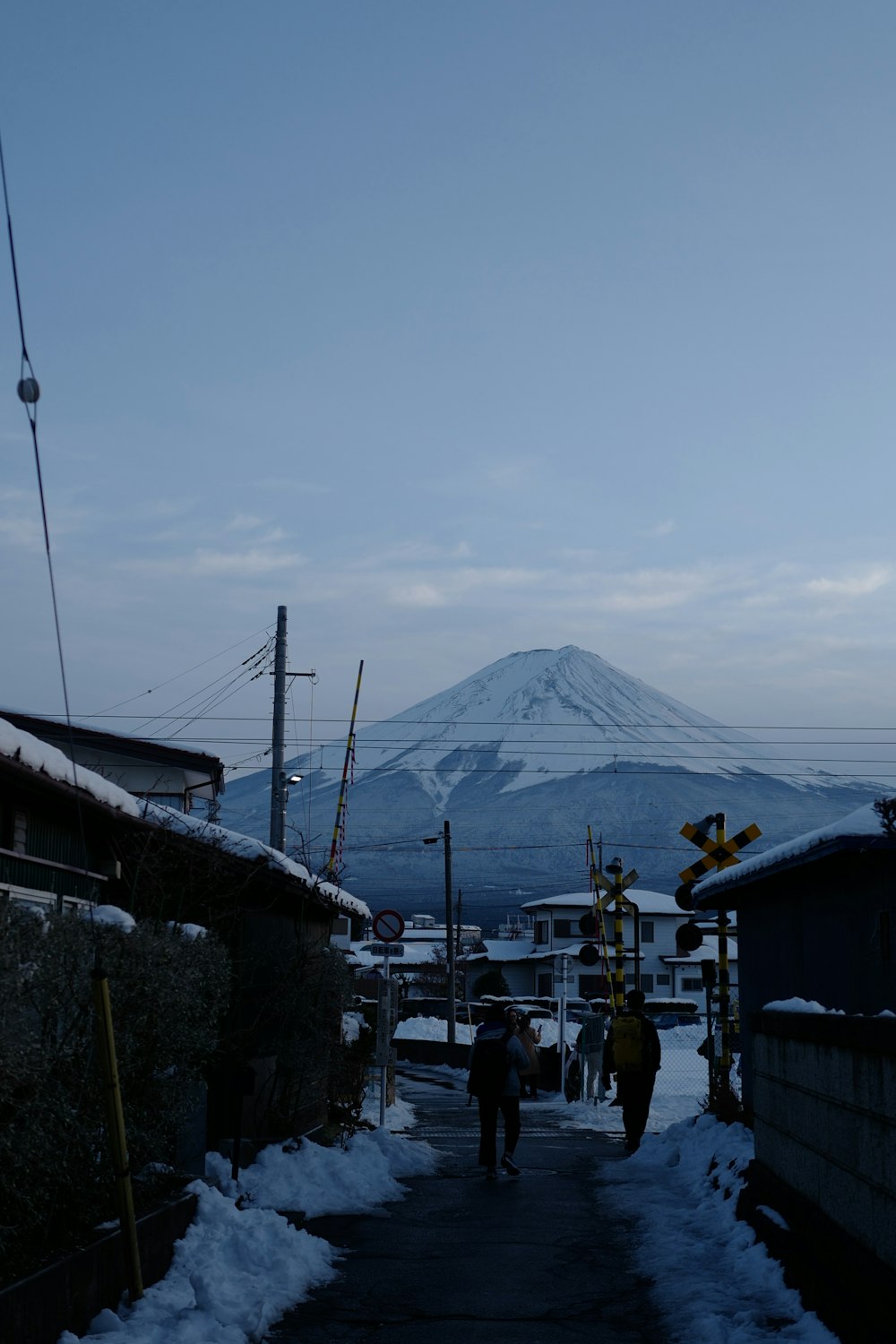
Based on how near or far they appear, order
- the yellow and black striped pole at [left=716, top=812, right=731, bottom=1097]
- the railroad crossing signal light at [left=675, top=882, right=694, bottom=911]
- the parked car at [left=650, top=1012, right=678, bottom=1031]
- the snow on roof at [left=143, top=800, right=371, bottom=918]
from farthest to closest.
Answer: the parked car at [left=650, top=1012, right=678, bottom=1031], the railroad crossing signal light at [left=675, top=882, right=694, bottom=911], the yellow and black striped pole at [left=716, top=812, right=731, bottom=1097], the snow on roof at [left=143, top=800, right=371, bottom=918]

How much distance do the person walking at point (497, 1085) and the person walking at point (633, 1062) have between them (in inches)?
87.2

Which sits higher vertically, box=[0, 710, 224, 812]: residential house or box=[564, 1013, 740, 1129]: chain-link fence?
box=[0, 710, 224, 812]: residential house

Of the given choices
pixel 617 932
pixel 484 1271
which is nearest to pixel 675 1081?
pixel 617 932

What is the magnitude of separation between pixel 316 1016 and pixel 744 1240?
6.82m

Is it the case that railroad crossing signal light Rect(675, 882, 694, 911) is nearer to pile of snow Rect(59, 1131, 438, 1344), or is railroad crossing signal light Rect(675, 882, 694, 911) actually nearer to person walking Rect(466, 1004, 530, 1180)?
person walking Rect(466, 1004, 530, 1180)

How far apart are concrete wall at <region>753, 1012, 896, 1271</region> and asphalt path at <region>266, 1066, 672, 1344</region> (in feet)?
3.84

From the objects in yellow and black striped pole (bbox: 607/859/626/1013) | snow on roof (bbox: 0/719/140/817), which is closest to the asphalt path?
snow on roof (bbox: 0/719/140/817)

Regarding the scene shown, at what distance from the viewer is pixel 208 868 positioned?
41.7 ft

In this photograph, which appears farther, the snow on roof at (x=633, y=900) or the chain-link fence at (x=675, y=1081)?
the snow on roof at (x=633, y=900)

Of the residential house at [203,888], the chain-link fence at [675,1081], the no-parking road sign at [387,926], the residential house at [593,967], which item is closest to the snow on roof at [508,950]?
the residential house at [593,967]

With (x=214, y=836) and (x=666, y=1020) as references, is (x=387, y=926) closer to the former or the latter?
(x=214, y=836)

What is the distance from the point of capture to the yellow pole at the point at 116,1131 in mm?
6828

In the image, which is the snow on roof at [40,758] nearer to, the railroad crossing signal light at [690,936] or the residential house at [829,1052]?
the residential house at [829,1052]

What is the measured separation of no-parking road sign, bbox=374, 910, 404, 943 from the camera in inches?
835
